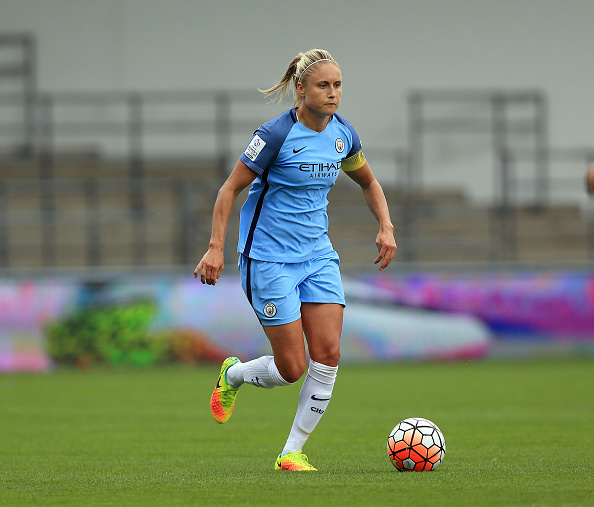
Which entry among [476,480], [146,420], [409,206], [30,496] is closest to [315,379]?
[476,480]

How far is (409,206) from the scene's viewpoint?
1478 cm

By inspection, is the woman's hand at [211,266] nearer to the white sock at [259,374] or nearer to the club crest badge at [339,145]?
the white sock at [259,374]

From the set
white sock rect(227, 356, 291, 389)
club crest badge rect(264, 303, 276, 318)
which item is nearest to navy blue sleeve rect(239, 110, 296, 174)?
club crest badge rect(264, 303, 276, 318)

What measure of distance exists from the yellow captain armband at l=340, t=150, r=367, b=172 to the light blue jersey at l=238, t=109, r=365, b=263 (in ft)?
0.26

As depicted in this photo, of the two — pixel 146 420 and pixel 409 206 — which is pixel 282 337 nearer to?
pixel 146 420

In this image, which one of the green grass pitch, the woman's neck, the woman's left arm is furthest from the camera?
the woman's left arm

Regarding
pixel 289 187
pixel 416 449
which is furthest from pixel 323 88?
pixel 416 449

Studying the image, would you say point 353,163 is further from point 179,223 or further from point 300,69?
point 179,223

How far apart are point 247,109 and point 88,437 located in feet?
31.8

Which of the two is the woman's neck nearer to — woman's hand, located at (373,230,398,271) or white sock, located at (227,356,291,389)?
woman's hand, located at (373,230,398,271)

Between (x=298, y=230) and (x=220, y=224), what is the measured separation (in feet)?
1.33

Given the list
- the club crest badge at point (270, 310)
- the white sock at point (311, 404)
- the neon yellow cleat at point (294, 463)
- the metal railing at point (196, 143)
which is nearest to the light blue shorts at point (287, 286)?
the club crest badge at point (270, 310)

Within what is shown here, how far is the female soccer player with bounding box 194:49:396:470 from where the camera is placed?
16.9 ft

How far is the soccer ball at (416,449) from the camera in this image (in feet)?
17.0
